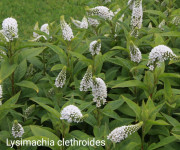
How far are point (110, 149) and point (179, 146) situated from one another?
63cm

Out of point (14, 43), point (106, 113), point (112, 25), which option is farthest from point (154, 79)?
point (14, 43)

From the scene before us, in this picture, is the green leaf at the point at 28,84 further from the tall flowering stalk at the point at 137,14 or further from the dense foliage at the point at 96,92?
the tall flowering stalk at the point at 137,14

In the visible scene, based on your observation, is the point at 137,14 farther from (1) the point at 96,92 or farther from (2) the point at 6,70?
(2) the point at 6,70

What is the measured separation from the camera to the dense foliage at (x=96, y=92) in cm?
254

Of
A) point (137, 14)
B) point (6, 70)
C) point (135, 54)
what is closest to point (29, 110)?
point (6, 70)

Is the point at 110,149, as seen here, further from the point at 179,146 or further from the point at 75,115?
the point at 179,146

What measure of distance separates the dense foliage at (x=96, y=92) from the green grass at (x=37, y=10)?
20.6 feet

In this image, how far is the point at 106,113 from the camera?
2.73m

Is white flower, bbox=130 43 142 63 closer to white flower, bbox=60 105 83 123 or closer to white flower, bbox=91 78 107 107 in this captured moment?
white flower, bbox=91 78 107 107

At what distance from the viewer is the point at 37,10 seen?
1060 cm

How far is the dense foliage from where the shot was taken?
2.54m

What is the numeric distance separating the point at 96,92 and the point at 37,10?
850 cm

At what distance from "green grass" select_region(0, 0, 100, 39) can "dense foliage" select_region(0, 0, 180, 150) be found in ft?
20.6

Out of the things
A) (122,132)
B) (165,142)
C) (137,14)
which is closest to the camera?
(122,132)
